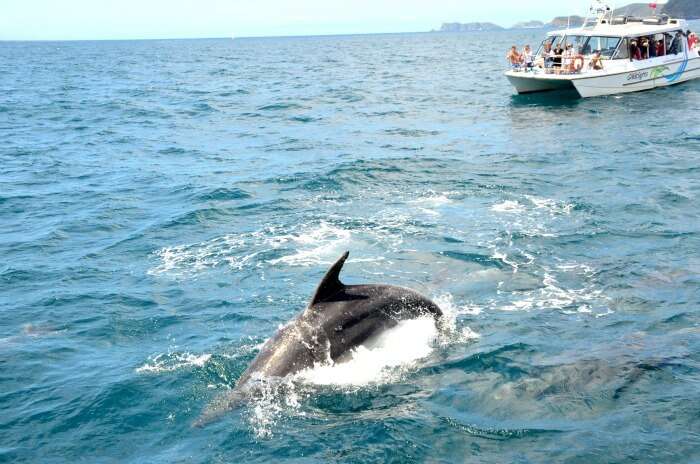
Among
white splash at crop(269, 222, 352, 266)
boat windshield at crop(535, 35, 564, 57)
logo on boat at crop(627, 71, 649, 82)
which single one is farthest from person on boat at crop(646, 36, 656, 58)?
white splash at crop(269, 222, 352, 266)

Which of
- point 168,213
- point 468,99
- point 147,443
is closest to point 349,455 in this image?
point 147,443

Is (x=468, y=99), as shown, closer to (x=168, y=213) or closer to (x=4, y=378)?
(x=168, y=213)

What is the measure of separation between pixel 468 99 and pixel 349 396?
123ft

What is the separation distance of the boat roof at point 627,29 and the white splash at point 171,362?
3545cm

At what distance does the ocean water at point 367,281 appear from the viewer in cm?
976

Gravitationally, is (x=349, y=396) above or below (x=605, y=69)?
below

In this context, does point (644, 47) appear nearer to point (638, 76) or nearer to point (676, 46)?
point (638, 76)

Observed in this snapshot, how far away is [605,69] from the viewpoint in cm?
4025

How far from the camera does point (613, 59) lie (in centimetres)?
4109

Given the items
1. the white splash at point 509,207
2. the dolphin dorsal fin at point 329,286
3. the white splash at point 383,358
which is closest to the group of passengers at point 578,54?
the white splash at point 509,207

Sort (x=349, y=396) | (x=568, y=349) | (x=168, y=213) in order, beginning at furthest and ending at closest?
(x=168, y=213) < (x=568, y=349) < (x=349, y=396)

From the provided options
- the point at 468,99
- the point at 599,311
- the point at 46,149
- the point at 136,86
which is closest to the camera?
the point at 599,311

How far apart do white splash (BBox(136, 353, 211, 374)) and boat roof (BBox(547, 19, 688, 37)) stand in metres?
35.5

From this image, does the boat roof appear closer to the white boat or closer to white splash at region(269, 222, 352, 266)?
the white boat
